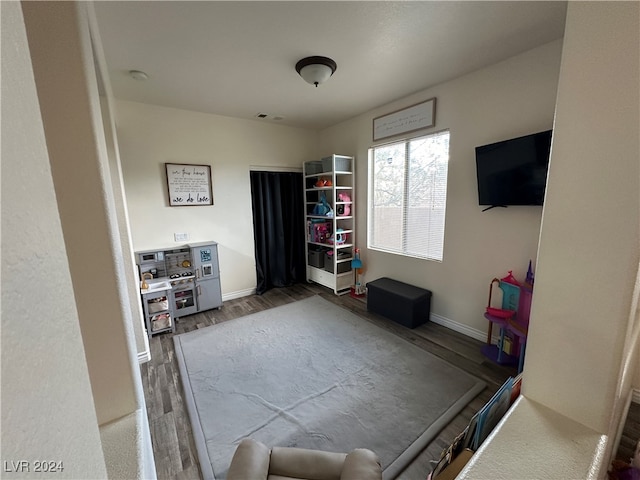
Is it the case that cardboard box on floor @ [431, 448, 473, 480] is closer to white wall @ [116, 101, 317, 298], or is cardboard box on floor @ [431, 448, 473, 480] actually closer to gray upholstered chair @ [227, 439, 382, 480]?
gray upholstered chair @ [227, 439, 382, 480]

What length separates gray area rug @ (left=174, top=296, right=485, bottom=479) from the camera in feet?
5.41

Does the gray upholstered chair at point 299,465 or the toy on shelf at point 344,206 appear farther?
the toy on shelf at point 344,206

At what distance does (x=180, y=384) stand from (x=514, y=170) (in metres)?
3.21

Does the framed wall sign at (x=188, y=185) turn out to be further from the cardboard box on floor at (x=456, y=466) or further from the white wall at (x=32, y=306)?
the cardboard box on floor at (x=456, y=466)

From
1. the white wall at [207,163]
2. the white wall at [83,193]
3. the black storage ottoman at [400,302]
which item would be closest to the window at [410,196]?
the black storage ottoman at [400,302]

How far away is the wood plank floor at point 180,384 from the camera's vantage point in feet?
5.02

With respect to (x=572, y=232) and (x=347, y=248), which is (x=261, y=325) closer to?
(x=347, y=248)

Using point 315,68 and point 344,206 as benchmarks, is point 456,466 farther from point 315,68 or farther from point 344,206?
point 344,206

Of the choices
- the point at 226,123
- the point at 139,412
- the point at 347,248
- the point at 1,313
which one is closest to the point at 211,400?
the point at 139,412

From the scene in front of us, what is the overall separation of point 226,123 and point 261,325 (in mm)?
2651

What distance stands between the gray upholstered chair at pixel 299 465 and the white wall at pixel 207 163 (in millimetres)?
2758

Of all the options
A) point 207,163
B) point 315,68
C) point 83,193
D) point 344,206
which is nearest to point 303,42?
point 315,68

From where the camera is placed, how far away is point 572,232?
0.72 metres

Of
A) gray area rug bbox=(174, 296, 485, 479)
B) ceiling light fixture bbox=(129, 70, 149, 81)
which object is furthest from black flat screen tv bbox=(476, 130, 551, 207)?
ceiling light fixture bbox=(129, 70, 149, 81)
